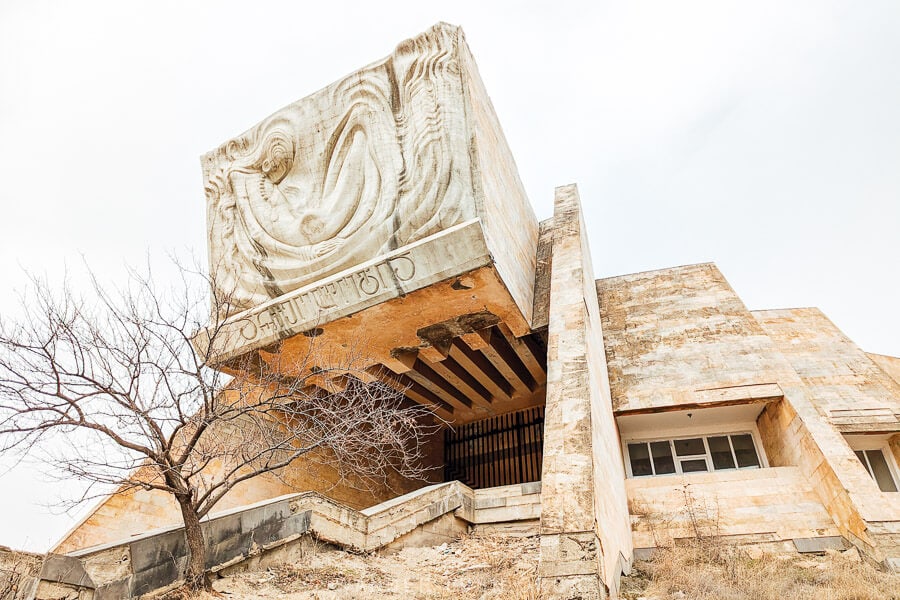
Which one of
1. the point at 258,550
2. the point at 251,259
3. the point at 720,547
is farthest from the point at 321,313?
the point at 720,547

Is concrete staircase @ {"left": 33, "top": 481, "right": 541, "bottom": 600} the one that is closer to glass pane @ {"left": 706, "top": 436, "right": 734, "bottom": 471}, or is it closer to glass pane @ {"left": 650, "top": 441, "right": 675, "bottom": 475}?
A: glass pane @ {"left": 650, "top": 441, "right": 675, "bottom": 475}

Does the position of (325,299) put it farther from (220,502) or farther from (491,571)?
(491,571)

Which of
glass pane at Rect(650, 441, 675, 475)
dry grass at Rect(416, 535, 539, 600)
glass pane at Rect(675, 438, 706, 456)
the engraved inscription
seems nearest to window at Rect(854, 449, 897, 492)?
glass pane at Rect(675, 438, 706, 456)

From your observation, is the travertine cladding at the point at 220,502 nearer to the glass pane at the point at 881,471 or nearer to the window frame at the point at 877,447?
the window frame at the point at 877,447

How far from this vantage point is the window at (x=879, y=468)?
986cm

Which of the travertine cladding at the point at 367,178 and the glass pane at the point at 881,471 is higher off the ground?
the travertine cladding at the point at 367,178

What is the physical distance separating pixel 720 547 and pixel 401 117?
750 centimetres

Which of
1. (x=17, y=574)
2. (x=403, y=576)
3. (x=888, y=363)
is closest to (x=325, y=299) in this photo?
(x=403, y=576)

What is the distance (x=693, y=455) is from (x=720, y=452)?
0.46m

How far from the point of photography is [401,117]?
9383mm

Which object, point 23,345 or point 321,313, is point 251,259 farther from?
point 23,345

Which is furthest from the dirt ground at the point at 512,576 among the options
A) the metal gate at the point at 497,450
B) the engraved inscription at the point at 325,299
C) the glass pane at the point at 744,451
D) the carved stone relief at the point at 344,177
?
the metal gate at the point at 497,450

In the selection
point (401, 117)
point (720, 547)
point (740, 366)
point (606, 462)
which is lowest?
point (720, 547)

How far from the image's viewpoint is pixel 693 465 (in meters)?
10.5
